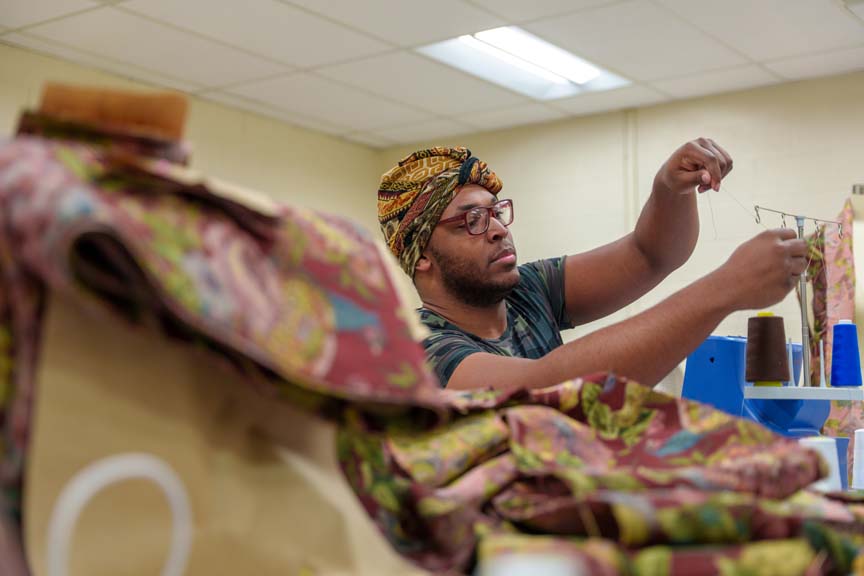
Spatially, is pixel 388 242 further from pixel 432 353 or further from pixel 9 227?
pixel 9 227

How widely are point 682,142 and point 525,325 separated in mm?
3153

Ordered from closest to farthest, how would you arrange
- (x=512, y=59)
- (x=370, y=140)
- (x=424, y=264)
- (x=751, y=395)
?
(x=751, y=395) → (x=424, y=264) → (x=512, y=59) → (x=370, y=140)

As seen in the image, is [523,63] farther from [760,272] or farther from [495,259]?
[760,272]

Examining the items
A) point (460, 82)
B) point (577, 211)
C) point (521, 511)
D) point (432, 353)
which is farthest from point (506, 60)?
point (521, 511)

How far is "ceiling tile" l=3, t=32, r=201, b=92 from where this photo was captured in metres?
4.21

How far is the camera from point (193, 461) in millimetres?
564

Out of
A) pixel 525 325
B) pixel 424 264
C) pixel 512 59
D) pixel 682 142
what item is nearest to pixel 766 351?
pixel 525 325

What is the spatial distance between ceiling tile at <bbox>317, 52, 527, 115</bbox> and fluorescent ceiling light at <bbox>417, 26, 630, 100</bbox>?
0.08 m

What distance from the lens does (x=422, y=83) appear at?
4684mm

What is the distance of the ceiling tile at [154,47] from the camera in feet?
12.9

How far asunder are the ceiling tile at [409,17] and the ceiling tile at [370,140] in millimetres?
1785

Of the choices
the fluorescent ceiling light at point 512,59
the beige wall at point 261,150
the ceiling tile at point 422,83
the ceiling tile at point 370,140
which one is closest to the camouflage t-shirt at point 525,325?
the fluorescent ceiling light at point 512,59

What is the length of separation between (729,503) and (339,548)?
0.25 metres

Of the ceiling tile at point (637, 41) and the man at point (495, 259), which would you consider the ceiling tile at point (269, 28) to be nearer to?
the ceiling tile at point (637, 41)
